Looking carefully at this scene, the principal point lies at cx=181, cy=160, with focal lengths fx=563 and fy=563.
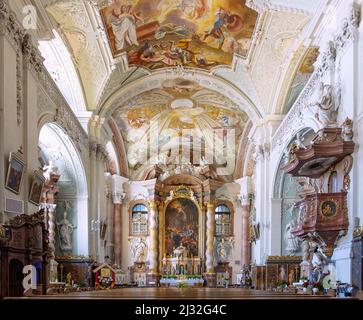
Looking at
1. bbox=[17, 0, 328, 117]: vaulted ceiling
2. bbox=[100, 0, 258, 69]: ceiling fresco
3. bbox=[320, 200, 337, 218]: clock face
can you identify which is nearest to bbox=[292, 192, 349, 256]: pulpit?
bbox=[320, 200, 337, 218]: clock face

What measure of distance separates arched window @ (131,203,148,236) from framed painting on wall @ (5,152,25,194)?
58.3ft

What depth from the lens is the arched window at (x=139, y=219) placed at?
2850cm

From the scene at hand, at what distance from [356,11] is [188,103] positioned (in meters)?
15.2

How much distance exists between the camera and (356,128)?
1023 centimetres

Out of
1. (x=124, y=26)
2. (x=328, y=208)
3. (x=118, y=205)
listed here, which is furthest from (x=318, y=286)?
(x=118, y=205)

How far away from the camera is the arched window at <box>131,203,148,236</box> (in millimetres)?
28500

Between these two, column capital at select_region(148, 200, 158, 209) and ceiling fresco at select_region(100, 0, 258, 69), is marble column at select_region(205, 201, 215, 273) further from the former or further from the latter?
ceiling fresco at select_region(100, 0, 258, 69)

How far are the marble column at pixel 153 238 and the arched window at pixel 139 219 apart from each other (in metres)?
0.55

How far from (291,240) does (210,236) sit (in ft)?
30.4

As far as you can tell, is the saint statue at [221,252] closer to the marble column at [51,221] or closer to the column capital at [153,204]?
the column capital at [153,204]

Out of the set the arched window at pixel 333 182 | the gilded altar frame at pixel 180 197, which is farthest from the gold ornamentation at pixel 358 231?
the gilded altar frame at pixel 180 197

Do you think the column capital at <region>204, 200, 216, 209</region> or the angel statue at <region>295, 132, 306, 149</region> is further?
the column capital at <region>204, 200, 216, 209</region>

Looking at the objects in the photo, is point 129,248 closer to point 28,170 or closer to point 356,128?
point 28,170
